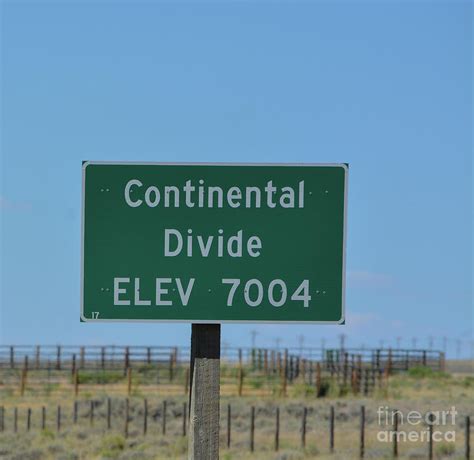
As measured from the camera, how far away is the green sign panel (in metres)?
5.63

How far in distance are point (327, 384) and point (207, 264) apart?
118 feet

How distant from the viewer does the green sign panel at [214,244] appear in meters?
5.63

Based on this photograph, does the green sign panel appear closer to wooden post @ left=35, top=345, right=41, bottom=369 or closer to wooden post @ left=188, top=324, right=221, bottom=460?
wooden post @ left=188, top=324, right=221, bottom=460

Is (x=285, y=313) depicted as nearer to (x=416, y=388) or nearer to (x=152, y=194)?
(x=152, y=194)

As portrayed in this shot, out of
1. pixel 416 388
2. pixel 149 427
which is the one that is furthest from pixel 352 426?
pixel 416 388

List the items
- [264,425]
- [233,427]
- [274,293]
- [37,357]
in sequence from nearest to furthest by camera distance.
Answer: [274,293]
[233,427]
[264,425]
[37,357]

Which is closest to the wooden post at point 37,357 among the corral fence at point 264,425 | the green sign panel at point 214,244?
the corral fence at point 264,425

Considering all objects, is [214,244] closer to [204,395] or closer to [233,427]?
[204,395]

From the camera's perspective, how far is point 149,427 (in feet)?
96.9

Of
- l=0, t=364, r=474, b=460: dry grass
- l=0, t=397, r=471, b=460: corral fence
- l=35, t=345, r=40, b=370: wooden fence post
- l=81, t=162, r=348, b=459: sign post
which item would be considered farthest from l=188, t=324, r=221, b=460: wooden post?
l=35, t=345, r=40, b=370: wooden fence post

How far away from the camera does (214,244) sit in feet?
18.5

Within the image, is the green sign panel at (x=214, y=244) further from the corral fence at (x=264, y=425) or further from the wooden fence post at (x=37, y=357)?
the wooden fence post at (x=37, y=357)

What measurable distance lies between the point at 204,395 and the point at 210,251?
66 centimetres

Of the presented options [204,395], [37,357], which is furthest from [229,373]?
[204,395]
